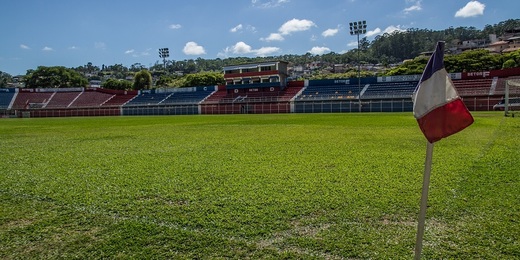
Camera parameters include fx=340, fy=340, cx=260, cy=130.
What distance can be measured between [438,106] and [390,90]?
Answer: 51.8m

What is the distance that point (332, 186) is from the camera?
575 cm

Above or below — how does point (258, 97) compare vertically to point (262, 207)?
above

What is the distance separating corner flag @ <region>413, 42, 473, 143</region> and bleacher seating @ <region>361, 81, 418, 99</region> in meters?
47.6

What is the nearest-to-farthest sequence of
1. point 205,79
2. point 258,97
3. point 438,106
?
point 438,106
point 258,97
point 205,79

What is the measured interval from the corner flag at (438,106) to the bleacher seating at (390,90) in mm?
47645

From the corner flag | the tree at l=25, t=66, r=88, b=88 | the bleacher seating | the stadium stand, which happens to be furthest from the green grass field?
the tree at l=25, t=66, r=88, b=88

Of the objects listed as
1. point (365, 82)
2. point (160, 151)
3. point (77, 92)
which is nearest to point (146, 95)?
point (77, 92)

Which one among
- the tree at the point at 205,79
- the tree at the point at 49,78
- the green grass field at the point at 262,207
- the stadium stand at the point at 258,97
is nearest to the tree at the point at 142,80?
the tree at the point at 205,79

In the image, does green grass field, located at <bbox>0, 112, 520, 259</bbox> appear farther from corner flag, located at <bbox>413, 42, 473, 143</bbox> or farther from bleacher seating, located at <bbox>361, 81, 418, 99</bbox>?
bleacher seating, located at <bbox>361, 81, 418, 99</bbox>

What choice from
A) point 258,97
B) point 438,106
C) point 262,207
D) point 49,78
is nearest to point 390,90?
point 258,97

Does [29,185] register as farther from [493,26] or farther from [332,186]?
[493,26]

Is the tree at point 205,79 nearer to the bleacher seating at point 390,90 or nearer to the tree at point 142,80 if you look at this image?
the tree at point 142,80

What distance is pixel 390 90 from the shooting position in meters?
50.9

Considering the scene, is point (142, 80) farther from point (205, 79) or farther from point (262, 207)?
point (262, 207)
